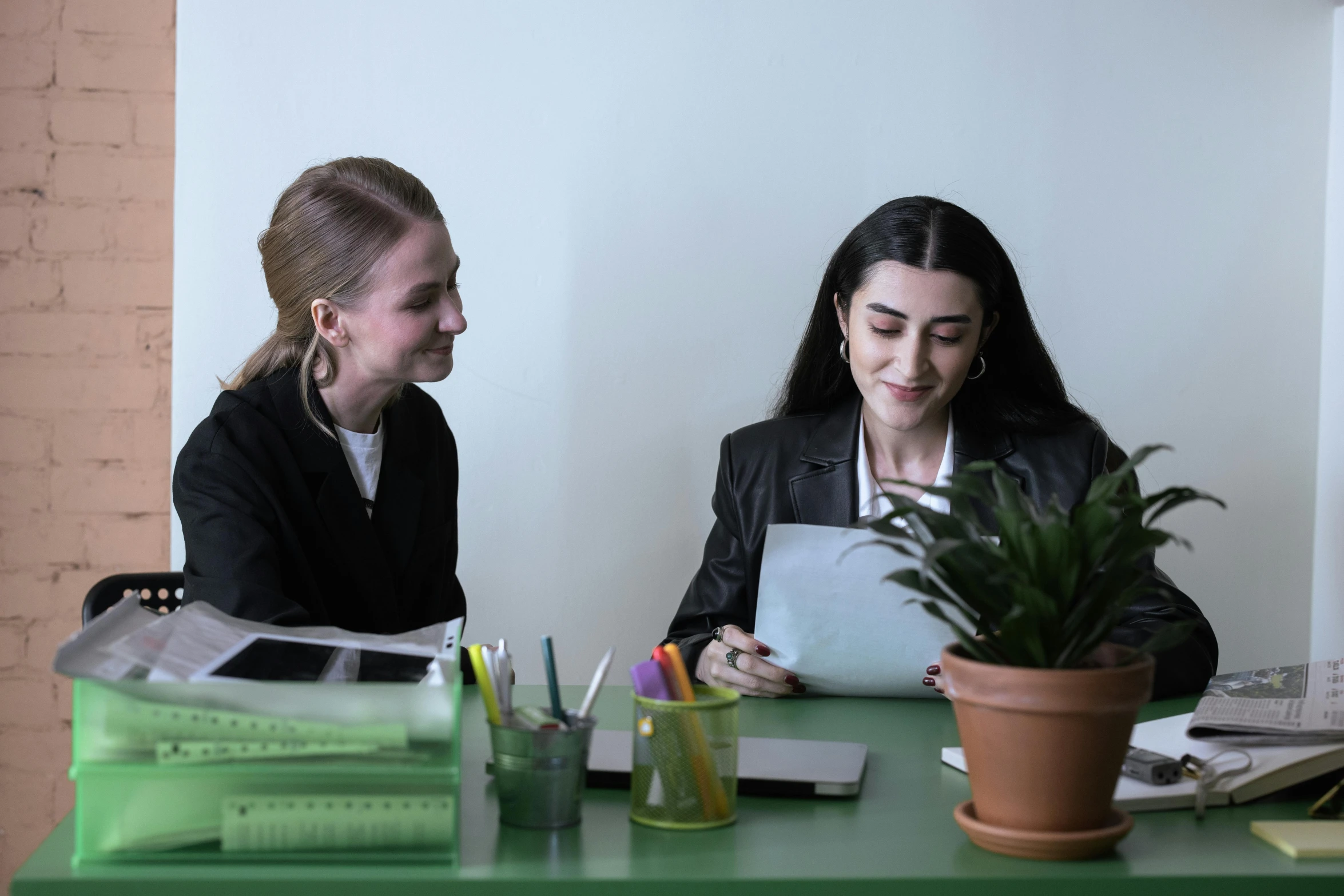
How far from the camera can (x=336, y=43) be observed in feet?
6.68

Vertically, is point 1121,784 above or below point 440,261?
below

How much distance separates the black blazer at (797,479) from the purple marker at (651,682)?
78 cm

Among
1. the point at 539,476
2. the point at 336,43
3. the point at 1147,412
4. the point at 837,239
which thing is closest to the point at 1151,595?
the point at 1147,412

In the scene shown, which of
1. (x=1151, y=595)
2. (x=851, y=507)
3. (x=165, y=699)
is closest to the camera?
(x=165, y=699)

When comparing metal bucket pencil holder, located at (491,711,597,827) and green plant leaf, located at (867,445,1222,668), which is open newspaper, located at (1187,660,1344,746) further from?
metal bucket pencil holder, located at (491,711,597,827)

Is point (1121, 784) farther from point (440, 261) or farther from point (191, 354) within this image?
point (191, 354)

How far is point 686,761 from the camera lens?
0.89 meters

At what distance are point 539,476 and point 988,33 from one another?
3.82 feet

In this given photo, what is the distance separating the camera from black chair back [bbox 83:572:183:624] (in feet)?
4.98

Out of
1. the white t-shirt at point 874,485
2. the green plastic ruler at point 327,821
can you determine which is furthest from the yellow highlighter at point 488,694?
the white t-shirt at point 874,485

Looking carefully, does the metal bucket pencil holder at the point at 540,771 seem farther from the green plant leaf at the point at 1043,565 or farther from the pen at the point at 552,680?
the green plant leaf at the point at 1043,565

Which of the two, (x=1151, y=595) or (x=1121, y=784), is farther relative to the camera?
(x=1151, y=595)

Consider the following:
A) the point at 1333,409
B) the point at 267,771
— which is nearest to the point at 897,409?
the point at 1333,409

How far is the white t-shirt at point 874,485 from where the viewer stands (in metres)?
1.78
